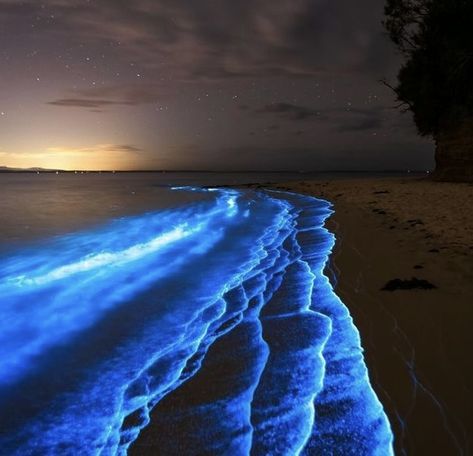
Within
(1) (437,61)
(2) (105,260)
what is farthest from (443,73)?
(2) (105,260)

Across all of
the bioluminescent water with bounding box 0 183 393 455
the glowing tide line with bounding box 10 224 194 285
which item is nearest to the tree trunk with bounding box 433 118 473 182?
the glowing tide line with bounding box 10 224 194 285

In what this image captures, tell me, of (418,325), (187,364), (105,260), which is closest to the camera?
(187,364)

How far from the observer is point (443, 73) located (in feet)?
84.6

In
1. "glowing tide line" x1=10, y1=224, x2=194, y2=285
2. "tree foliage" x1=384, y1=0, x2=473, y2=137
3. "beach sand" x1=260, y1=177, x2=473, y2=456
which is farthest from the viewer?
"tree foliage" x1=384, y1=0, x2=473, y2=137

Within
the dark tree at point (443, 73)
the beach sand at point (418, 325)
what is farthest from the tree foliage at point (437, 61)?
Result: the beach sand at point (418, 325)

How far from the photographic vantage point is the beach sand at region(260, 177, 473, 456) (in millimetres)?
2863

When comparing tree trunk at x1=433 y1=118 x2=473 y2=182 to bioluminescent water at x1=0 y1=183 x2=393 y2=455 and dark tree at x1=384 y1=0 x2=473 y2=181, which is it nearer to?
dark tree at x1=384 y1=0 x2=473 y2=181

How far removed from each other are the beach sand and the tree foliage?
17.6 m

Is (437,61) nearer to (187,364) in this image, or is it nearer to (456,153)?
(456,153)

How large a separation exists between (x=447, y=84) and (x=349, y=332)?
84.2ft

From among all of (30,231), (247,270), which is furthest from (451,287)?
(30,231)

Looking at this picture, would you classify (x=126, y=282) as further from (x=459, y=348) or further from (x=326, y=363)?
(x=459, y=348)

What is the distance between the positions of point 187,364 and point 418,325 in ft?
8.33

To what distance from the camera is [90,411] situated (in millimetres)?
3336
